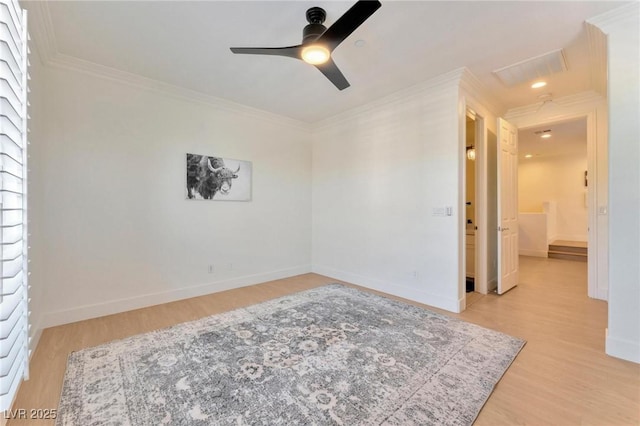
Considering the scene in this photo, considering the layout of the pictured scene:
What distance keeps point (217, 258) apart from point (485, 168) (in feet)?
13.6

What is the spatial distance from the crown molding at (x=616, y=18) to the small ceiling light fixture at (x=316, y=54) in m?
2.25

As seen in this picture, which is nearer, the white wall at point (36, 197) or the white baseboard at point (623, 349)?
the white baseboard at point (623, 349)

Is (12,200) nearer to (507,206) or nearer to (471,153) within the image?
(507,206)

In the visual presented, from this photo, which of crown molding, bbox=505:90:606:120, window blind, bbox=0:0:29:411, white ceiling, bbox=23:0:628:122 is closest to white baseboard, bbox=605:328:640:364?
white ceiling, bbox=23:0:628:122

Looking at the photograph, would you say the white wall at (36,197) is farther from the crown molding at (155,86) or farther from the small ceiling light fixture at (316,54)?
the small ceiling light fixture at (316,54)

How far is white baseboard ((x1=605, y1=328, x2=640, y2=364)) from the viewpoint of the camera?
7.00 ft

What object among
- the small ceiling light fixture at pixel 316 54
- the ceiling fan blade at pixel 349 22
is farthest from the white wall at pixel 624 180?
the small ceiling light fixture at pixel 316 54

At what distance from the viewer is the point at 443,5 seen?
2.12 metres

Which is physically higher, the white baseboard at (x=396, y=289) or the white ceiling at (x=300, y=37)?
the white ceiling at (x=300, y=37)

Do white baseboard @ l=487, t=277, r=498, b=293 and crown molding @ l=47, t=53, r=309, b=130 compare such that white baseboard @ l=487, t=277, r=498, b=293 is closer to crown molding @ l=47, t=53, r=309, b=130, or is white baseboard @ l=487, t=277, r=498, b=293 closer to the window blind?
crown molding @ l=47, t=53, r=309, b=130

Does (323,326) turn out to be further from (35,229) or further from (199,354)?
(35,229)

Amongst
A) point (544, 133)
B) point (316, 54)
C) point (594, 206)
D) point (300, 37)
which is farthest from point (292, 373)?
point (544, 133)

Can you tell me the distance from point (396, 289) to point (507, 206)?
81.1 inches

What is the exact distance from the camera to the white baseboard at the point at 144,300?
9.30 feet
